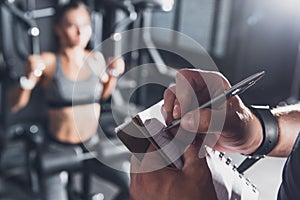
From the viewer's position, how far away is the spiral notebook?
1.01 ft

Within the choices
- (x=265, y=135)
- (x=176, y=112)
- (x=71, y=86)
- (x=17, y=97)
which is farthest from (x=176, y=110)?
(x=17, y=97)

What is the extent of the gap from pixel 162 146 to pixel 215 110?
0.17 ft

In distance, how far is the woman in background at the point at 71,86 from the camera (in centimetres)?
110

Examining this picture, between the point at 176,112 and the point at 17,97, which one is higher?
the point at 176,112

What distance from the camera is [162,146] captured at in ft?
1.00

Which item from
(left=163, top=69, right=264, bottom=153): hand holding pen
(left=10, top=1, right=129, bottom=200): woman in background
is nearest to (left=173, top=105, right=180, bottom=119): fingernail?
(left=163, top=69, right=264, bottom=153): hand holding pen

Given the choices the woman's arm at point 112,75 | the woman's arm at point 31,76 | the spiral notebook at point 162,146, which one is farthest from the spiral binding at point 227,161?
the woman's arm at point 31,76

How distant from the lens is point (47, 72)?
4.58ft

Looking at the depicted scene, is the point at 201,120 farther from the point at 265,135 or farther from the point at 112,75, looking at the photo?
the point at 112,75

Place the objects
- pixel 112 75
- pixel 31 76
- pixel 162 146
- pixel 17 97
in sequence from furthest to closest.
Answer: pixel 17 97 < pixel 31 76 < pixel 112 75 < pixel 162 146

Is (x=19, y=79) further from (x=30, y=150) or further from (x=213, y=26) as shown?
(x=213, y=26)

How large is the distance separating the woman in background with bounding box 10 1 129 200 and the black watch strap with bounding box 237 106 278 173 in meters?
0.60

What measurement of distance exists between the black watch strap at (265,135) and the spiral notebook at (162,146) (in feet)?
0.20

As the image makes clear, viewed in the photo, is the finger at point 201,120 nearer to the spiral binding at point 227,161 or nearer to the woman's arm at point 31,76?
the spiral binding at point 227,161
